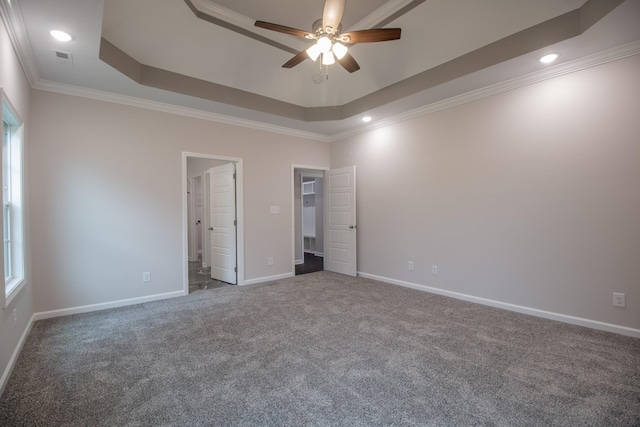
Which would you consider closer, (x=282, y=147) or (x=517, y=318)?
(x=517, y=318)

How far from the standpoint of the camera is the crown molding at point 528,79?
2803 mm

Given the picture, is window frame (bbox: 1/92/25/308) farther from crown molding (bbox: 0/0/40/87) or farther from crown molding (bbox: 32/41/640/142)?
crown molding (bbox: 32/41/640/142)

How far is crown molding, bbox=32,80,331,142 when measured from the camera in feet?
11.3

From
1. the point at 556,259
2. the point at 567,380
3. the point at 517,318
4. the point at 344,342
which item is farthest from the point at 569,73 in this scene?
the point at 344,342

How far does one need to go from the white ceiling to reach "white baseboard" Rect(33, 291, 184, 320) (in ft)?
8.69

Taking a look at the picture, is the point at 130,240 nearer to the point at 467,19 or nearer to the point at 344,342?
the point at 344,342

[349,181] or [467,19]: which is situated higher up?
[467,19]

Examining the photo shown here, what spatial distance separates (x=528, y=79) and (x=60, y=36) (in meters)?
4.76

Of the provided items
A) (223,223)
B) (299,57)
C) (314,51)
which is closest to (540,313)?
(314,51)

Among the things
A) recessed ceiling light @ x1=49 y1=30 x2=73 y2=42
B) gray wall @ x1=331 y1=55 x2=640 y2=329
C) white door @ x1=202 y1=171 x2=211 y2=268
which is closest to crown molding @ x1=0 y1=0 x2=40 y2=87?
recessed ceiling light @ x1=49 y1=30 x2=73 y2=42

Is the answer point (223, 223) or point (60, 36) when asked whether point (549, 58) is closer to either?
point (60, 36)

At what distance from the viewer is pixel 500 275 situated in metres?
3.62

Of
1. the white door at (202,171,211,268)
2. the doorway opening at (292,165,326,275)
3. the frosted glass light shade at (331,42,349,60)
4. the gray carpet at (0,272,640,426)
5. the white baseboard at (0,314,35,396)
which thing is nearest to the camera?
the gray carpet at (0,272,640,426)

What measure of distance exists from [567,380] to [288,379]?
6.66 feet
